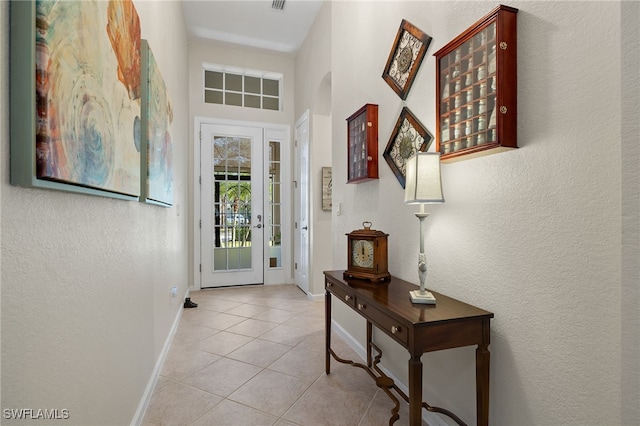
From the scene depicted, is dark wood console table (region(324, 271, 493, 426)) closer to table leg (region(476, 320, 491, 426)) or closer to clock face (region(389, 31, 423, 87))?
table leg (region(476, 320, 491, 426))

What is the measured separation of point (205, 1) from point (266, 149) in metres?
1.93

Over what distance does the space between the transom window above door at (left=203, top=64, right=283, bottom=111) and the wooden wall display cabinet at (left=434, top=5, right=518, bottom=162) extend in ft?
12.0

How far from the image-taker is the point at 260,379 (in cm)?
215

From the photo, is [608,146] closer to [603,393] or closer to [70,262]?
[603,393]

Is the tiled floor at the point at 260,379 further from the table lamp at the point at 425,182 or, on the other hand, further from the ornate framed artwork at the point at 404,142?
the ornate framed artwork at the point at 404,142

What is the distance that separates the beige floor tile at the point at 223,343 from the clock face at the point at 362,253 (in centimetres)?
138

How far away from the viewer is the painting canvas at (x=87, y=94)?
31.6 inches

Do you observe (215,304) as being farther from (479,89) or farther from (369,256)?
(479,89)

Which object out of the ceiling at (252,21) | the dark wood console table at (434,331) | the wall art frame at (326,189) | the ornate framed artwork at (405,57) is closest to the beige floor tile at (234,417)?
the dark wood console table at (434,331)

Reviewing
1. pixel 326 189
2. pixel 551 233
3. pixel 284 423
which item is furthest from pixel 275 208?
pixel 551 233

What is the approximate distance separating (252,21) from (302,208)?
2.45 metres

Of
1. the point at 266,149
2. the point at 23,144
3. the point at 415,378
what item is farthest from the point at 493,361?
the point at 266,149

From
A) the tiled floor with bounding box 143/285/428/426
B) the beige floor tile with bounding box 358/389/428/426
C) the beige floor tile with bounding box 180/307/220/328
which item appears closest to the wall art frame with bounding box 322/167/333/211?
the tiled floor with bounding box 143/285/428/426

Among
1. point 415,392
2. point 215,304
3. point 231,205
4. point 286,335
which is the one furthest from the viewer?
point 231,205
